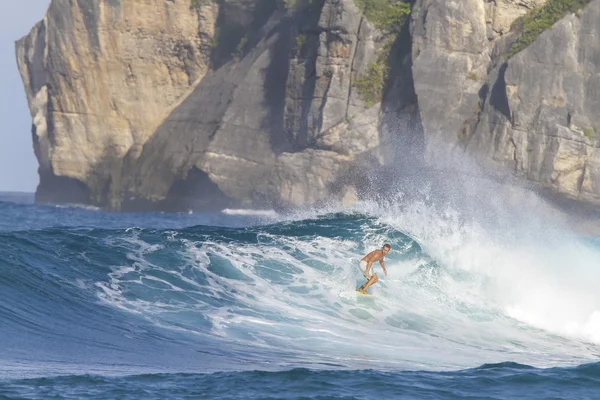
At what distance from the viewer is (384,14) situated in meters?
41.3

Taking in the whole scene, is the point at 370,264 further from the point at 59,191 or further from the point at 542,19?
the point at 59,191

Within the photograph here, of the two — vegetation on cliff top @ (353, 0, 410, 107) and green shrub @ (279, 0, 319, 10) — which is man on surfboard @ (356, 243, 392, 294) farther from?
green shrub @ (279, 0, 319, 10)

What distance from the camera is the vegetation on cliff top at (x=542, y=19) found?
37.8 meters

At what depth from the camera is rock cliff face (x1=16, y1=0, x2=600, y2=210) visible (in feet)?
121

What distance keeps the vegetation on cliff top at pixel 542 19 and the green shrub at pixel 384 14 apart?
4.73m

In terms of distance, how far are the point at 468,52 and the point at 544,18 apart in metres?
2.96

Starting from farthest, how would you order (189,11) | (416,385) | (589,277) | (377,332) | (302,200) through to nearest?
(189,11), (302,200), (589,277), (377,332), (416,385)

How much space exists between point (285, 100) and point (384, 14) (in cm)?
566

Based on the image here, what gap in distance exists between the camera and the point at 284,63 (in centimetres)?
4638

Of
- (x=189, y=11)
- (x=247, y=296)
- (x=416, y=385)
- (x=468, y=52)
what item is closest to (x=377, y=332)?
(x=247, y=296)

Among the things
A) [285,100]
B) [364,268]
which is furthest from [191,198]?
[364,268]

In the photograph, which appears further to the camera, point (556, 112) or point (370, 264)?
point (556, 112)

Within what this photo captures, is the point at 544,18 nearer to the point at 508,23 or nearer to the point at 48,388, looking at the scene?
the point at 508,23

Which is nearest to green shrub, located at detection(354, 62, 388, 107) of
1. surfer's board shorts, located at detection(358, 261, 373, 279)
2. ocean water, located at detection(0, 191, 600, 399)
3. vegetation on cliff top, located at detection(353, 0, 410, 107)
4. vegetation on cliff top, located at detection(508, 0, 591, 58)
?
vegetation on cliff top, located at detection(353, 0, 410, 107)
